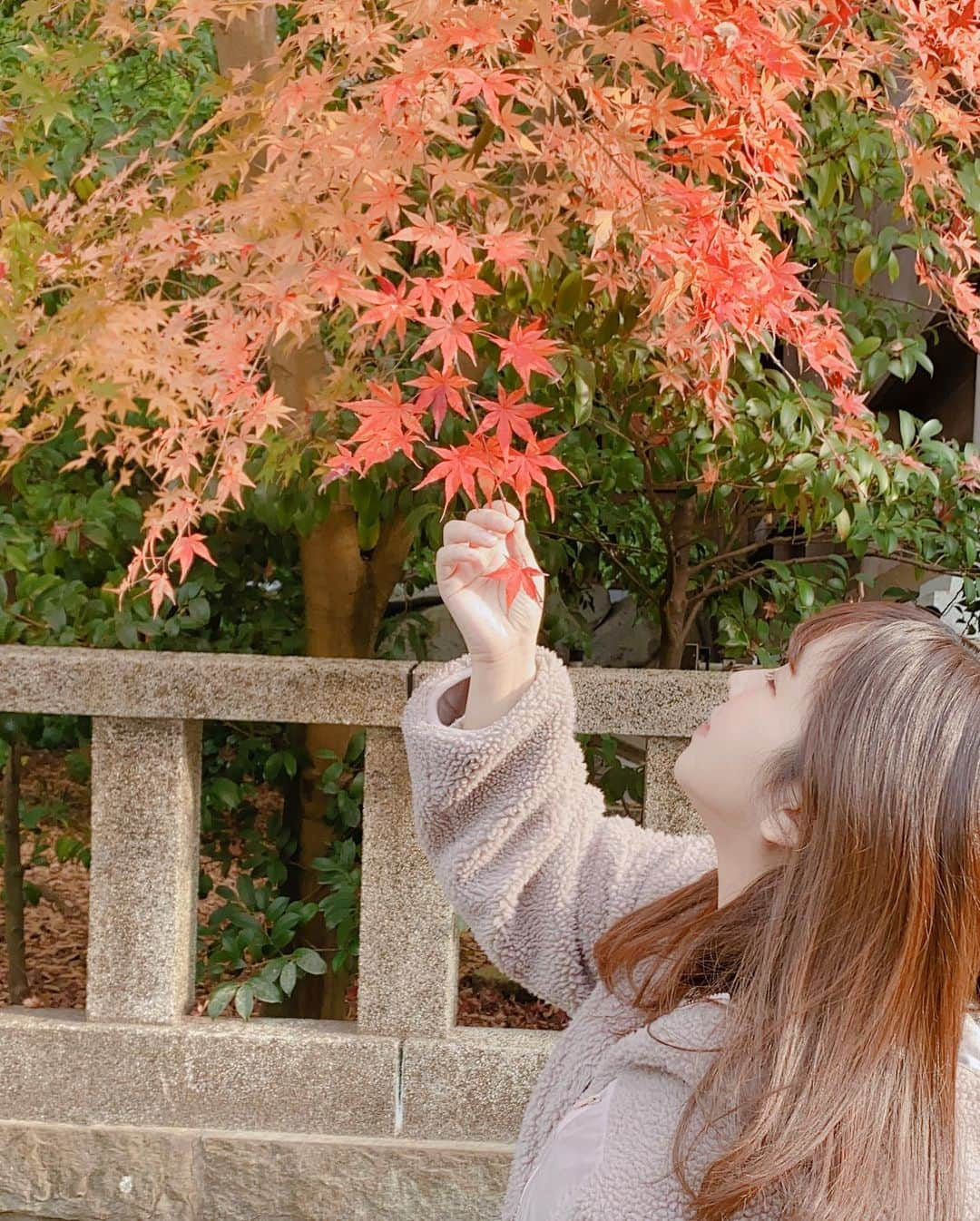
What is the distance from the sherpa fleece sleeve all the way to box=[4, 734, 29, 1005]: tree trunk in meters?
2.25

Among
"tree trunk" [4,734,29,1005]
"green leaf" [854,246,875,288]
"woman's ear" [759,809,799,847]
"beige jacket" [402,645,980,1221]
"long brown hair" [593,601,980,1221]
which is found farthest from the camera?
"tree trunk" [4,734,29,1005]

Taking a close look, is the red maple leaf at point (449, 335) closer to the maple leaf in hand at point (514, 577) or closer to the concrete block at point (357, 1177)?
the maple leaf in hand at point (514, 577)

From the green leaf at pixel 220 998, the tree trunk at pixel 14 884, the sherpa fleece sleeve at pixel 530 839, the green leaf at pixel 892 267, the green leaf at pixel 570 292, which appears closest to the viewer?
the sherpa fleece sleeve at pixel 530 839

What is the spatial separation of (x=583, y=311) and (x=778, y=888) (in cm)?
140

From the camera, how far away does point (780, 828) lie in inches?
44.5

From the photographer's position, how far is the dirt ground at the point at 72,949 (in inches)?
152

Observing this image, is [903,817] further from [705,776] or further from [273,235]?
[273,235]

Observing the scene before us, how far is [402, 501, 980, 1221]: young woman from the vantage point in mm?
1000

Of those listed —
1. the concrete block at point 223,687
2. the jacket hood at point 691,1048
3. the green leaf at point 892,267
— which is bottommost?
the jacket hood at point 691,1048

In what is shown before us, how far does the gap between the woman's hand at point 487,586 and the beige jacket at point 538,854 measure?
0.21 feet

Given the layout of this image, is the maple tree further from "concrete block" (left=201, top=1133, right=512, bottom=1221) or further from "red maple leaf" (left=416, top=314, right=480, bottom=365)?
"concrete block" (left=201, top=1133, right=512, bottom=1221)

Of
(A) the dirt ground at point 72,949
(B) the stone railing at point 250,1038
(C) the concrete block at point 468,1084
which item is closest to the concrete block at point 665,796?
(B) the stone railing at point 250,1038

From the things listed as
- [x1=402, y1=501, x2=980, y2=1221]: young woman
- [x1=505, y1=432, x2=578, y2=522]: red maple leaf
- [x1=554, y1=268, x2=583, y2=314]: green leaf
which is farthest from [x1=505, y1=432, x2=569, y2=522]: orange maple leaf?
[x1=554, y1=268, x2=583, y2=314]: green leaf

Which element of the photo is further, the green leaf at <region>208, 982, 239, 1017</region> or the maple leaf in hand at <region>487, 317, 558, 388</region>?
the green leaf at <region>208, 982, 239, 1017</region>
